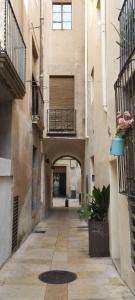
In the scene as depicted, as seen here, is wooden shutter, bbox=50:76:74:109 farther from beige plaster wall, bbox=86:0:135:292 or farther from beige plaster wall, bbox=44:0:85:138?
beige plaster wall, bbox=86:0:135:292

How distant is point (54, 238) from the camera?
35.6 ft

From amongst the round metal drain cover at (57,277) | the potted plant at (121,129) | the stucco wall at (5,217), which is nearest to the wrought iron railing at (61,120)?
the stucco wall at (5,217)

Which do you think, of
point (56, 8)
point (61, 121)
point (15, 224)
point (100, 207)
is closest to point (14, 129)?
point (15, 224)

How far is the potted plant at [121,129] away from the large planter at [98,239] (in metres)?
3.18

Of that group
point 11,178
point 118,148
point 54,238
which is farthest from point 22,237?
point 118,148

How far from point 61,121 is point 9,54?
342 inches

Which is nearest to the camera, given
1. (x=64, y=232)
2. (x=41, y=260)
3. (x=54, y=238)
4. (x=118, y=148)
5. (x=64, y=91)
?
(x=118, y=148)

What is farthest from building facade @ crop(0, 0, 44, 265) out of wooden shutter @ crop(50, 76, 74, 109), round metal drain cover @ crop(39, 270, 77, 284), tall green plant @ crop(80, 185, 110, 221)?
wooden shutter @ crop(50, 76, 74, 109)

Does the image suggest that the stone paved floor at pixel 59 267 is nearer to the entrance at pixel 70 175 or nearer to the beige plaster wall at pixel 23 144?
the beige plaster wall at pixel 23 144

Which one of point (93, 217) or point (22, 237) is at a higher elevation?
point (93, 217)

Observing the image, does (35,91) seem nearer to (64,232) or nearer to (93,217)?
(64,232)

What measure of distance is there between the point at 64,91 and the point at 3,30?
9.08m

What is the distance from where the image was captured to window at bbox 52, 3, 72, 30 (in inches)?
Answer: 658

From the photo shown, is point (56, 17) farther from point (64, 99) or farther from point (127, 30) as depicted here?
point (127, 30)
